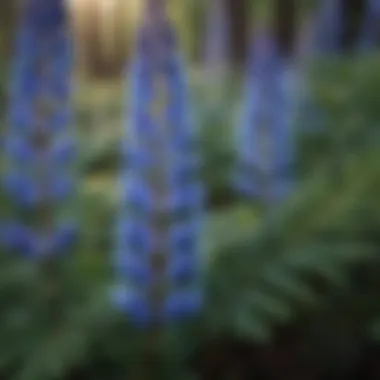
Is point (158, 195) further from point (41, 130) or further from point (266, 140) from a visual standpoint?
point (266, 140)

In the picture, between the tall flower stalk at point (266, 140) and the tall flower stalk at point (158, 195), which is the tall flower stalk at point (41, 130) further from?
the tall flower stalk at point (266, 140)

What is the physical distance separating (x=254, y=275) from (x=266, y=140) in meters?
0.18

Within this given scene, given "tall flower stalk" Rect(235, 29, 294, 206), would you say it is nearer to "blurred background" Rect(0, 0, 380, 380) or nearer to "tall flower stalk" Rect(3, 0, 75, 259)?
"blurred background" Rect(0, 0, 380, 380)

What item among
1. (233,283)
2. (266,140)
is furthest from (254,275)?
(266,140)

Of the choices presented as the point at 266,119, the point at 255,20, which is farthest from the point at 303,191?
the point at 255,20

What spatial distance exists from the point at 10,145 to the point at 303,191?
0.27 metres

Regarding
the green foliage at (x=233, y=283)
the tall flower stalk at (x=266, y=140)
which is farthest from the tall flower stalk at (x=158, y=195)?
the tall flower stalk at (x=266, y=140)

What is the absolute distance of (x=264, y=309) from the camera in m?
0.73

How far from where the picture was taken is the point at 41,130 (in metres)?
0.72

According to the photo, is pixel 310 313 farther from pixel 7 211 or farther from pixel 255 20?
pixel 255 20

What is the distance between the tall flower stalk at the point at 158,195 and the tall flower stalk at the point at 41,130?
0.05 metres

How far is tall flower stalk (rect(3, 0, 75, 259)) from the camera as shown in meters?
0.71

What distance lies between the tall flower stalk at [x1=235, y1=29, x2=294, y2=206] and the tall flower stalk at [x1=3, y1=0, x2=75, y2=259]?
205 mm

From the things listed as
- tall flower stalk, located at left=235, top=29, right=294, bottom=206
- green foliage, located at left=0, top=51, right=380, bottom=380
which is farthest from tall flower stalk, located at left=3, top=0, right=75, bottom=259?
tall flower stalk, located at left=235, top=29, right=294, bottom=206
